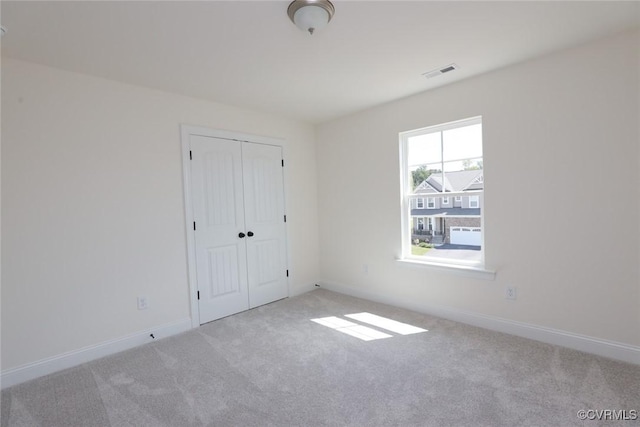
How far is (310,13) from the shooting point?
5.91ft

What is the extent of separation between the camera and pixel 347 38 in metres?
2.15

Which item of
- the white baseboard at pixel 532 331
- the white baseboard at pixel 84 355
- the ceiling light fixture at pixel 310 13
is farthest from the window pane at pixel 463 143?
the white baseboard at pixel 84 355

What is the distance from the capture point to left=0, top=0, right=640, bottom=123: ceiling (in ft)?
5.98

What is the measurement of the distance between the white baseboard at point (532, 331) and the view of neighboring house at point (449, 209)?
746 millimetres

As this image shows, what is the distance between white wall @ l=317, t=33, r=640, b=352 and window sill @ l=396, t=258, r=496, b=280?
72 millimetres

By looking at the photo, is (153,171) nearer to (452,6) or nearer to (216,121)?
(216,121)

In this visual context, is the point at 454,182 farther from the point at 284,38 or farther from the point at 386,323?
the point at 284,38

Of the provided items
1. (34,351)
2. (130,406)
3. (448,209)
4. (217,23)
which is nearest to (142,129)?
(217,23)

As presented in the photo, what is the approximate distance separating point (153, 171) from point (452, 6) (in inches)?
113

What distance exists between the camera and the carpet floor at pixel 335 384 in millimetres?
1817

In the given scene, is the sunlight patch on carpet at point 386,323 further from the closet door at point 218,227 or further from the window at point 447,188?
the closet door at point 218,227

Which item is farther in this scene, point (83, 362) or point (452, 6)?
point (83, 362)

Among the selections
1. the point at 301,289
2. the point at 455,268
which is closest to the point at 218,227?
the point at 301,289

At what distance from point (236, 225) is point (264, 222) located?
0.41m
